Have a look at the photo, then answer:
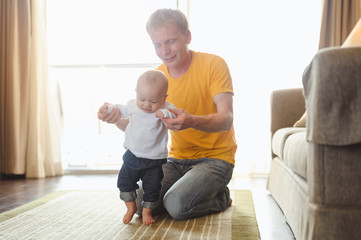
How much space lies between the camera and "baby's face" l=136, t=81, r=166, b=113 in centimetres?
148

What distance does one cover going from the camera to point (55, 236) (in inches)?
57.6

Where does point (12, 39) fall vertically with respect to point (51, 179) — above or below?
above

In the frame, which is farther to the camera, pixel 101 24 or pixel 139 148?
pixel 101 24

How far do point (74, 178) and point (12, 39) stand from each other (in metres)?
1.31

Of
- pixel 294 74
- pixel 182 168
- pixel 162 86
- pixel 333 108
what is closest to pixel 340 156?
pixel 333 108

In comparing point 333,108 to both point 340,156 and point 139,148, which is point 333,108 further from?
point 139,148

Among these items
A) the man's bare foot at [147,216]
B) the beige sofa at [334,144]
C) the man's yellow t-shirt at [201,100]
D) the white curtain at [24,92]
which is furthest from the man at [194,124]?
the white curtain at [24,92]

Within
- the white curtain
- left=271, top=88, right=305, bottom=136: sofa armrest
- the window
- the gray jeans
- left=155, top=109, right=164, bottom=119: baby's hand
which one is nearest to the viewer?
left=155, top=109, right=164, bottom=119: baby's hand

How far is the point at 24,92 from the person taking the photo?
11.5ft

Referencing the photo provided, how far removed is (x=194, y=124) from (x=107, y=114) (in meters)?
0.34

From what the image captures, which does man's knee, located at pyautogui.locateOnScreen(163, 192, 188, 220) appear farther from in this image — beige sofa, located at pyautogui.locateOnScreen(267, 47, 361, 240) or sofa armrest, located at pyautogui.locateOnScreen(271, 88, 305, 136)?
sofa armrest, located at pyautogui.locateOnScreen(271, 88, 305, 136)

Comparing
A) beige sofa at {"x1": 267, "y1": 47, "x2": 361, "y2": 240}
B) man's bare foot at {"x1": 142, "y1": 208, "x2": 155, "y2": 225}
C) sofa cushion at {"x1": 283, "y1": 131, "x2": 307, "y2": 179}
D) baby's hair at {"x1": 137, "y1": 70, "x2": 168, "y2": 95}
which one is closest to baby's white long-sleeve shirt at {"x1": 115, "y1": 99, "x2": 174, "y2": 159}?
baby's hair at {"x1": 137, "y1": 70, "x2": 168, "y2": 95}

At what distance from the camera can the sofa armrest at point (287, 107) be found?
245 cm

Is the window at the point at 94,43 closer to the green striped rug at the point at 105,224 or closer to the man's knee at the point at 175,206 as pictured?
the green striped rug at the point at 105,224
